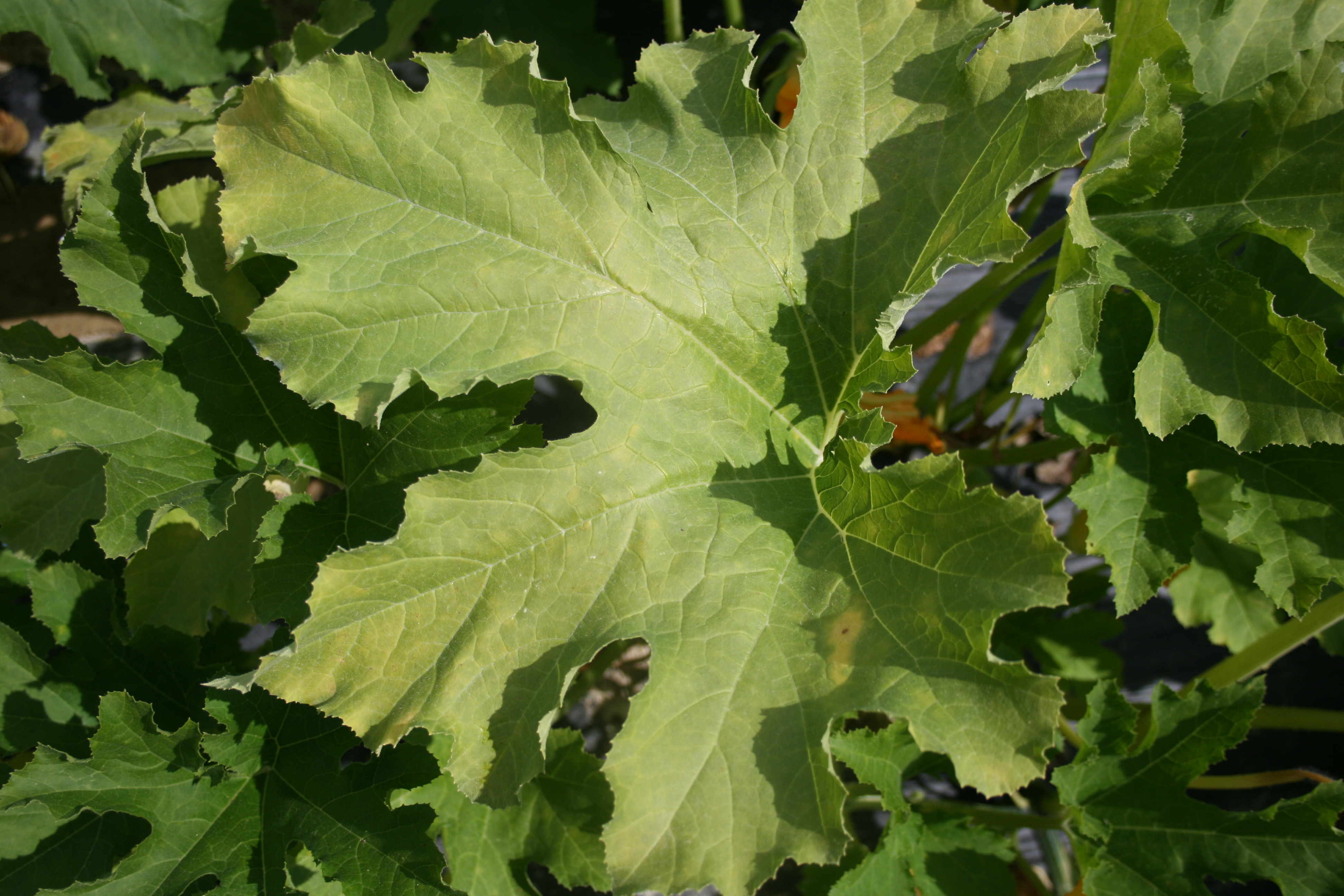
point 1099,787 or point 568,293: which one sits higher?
point 568,293

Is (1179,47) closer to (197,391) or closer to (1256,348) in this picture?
(1256,348)

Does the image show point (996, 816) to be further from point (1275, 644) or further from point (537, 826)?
point (537, 826)

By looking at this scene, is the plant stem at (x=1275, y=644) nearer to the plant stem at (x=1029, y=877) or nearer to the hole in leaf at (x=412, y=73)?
the plant stem at (x=1029, y=877)

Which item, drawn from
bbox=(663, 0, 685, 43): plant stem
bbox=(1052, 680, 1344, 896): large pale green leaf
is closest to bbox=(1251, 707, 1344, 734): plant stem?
bbox=(1052, 680, 1344, 896): large pale green leaf

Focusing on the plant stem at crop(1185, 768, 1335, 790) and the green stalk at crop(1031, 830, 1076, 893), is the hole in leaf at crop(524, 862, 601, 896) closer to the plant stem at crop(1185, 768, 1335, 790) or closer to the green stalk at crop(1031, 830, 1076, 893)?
the green stalk at crop(1031, 830, 1076, 893)

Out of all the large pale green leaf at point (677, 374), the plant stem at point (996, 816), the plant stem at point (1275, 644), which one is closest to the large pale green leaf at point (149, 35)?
the large pale green leaf at point (677, 374)

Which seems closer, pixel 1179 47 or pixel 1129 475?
pixel 1179 47

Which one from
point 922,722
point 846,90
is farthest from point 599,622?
point 846,90
